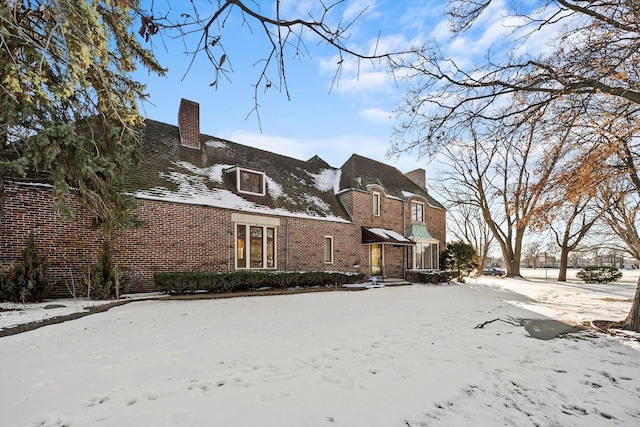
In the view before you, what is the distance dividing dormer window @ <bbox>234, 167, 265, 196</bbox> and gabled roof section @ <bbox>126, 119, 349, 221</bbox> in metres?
0.27

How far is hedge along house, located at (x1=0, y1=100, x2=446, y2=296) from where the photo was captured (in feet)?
33.5

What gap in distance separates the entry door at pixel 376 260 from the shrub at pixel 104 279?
541 inches

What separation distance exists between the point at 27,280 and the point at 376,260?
16469mm

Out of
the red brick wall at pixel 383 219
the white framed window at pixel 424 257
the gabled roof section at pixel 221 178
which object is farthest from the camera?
the white framed window at pixel 424 257

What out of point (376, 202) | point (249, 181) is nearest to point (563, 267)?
point (376, 202)

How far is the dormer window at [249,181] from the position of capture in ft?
50.0

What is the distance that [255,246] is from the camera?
48.8ft

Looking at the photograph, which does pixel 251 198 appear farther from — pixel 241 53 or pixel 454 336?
pixel 241 53

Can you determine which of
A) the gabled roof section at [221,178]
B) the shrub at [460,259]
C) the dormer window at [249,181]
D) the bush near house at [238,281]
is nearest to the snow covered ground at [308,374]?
the bush near house at [238,281]

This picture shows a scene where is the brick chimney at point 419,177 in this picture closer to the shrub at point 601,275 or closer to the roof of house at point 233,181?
the roof of house at point 233,181

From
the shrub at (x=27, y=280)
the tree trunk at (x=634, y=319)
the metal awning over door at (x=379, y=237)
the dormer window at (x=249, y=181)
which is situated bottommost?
the tree trunk at (x=634, y=319)

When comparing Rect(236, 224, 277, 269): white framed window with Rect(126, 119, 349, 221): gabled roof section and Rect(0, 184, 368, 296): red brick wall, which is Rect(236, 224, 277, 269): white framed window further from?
Rect(126, 119, 349, 221): gabled roof section

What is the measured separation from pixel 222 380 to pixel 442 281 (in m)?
20.1

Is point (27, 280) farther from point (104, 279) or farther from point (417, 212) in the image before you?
point (417, 212)
